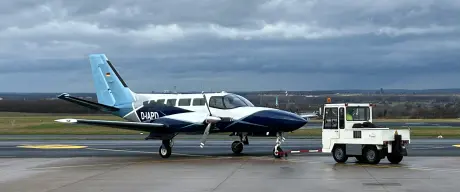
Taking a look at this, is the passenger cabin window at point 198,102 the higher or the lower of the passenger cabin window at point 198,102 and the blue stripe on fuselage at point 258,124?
the higher

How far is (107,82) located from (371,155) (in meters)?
15.8

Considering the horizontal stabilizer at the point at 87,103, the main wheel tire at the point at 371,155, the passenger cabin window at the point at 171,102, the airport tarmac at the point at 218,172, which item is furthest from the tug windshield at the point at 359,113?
the horizontal stabilizer at the point at 87,103

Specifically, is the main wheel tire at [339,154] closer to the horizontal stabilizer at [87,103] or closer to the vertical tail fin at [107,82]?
the vertical tail fin at [107,82]

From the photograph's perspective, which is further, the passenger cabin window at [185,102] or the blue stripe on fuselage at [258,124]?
the passenger cabin window at [185,102]

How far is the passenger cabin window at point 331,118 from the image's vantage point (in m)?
26.1

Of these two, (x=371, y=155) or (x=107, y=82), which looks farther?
(x=107, y=82)

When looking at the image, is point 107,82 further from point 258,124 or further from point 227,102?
point 258,124

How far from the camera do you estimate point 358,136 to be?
25.1m

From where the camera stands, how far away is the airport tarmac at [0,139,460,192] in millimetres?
18281

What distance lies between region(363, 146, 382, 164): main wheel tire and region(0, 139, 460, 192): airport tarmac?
0.40 m

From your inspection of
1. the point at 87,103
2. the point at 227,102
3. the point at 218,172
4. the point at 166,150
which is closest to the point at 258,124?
the point at 227,102

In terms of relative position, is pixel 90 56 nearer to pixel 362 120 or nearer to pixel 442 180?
pixel 362 120

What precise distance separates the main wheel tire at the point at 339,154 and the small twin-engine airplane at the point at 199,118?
7.60 feet

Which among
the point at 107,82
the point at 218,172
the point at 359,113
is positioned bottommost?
the point at 218,172
